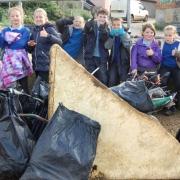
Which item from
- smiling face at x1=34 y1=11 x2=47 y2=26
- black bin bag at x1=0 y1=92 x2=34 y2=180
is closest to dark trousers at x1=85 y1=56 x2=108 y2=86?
smiling face at x1=34 y1=11 x2=47 y2=26

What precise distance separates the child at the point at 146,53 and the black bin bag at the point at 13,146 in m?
2.69

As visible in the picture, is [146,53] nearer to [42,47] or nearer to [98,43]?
[98,43]

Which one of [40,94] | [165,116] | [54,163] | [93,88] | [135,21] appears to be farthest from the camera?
[135,21]

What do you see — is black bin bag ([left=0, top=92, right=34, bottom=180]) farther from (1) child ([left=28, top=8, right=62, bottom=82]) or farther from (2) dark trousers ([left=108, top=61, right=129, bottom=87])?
(2) dark trousers ([left=108, top=61, right=129, bottom=87])

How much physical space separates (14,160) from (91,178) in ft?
2.38

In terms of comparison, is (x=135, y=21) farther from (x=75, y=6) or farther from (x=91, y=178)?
(x=91, y=178)

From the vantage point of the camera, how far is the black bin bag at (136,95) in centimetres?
430

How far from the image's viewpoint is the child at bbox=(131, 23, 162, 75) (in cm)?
612

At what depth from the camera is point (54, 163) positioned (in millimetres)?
3469

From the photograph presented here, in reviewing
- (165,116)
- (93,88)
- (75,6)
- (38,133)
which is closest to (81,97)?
(93,88)

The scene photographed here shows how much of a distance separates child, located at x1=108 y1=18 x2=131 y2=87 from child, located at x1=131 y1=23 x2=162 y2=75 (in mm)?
136

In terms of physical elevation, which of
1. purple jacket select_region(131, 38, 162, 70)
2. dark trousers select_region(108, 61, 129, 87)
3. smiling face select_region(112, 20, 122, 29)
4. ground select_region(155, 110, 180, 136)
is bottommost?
ground select_region(155, 110, 180, 136)

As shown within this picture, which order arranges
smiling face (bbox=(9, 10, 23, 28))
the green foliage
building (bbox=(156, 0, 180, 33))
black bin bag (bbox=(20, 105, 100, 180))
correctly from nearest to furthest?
black bin bag (bbox=(20, 105, 100, 180))
smiling face (bbox=(9, 10, 23, 28))
the green foliage
building (bbox=(156, 0, 180, 33))

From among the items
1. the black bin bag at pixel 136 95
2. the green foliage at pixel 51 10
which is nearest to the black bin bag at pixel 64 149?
the black bin bag at pixel 136 95
